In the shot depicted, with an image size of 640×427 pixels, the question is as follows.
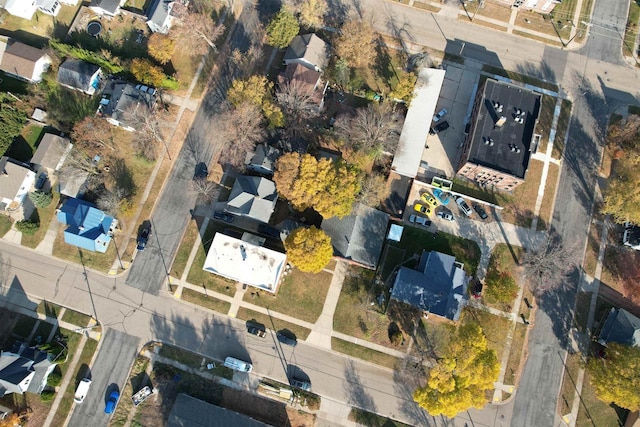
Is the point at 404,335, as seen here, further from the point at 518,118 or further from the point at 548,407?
the point at 518,118

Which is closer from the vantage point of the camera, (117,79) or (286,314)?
(286,314)

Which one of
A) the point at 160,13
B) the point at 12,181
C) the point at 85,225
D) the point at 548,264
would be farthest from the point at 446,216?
the point at 12,181

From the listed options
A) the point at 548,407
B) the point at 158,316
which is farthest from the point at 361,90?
the point at 548,407

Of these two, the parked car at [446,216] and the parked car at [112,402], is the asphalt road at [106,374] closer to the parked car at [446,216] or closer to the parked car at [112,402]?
the parked car at [112,402]

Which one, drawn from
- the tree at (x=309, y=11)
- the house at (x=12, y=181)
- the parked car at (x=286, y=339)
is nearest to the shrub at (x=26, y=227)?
the house at (x=12, y=181)

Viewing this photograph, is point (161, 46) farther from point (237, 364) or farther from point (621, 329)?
point (621, 329)

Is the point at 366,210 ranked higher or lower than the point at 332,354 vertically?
higher
